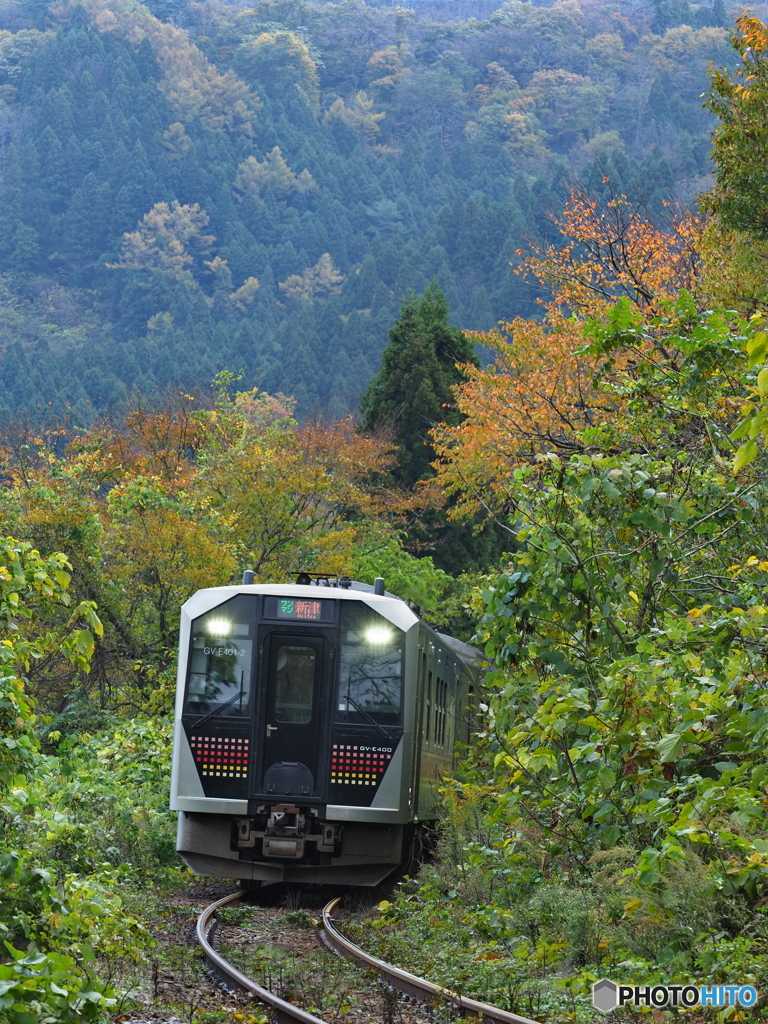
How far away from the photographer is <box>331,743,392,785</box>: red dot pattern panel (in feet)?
37.5

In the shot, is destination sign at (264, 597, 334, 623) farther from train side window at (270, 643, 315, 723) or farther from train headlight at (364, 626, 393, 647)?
train headlight at (364, 626, 393, 647)

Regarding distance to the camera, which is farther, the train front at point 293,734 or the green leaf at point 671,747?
the train front at point 293,734

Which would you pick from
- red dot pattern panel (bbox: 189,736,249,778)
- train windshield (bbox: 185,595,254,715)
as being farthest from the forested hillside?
red dot pattern panel (bbox: 189,736,249,778)

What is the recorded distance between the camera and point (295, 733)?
11.5 m

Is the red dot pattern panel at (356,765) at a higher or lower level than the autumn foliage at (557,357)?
lower

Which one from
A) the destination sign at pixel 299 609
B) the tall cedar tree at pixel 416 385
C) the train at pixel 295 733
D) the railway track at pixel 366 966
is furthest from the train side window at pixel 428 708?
the tall cedar tree at pixel 416 385

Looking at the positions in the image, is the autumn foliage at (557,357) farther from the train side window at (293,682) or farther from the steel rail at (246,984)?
the steel rail at (246,984)

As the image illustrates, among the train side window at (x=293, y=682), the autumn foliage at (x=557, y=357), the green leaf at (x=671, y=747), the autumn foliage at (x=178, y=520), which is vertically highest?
the autumn foliage at (x=557, y=357)

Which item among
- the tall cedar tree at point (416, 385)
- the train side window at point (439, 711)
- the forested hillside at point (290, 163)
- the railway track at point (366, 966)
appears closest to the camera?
the railway track at point (366, 966)

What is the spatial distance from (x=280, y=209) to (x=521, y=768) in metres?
109

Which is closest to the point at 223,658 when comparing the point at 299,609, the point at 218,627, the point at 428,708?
the point at 218,627

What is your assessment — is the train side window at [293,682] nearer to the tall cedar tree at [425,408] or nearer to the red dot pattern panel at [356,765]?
the red dot pattern panel at [356,765]

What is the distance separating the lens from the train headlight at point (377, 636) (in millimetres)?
11703

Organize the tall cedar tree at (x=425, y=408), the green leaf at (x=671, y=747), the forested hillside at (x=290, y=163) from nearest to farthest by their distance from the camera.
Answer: the green leaf at (x=671, y=747) < the tall cedar tree at (x=425, y=408) < the forested hillside at (x=290, y=163)
